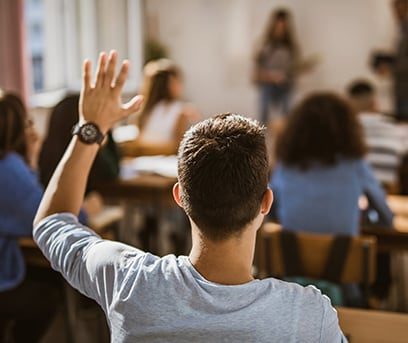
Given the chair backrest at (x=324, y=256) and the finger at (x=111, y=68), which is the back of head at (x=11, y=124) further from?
the finger at (x=111, y=68)

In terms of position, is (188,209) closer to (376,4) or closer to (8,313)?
(8,313)

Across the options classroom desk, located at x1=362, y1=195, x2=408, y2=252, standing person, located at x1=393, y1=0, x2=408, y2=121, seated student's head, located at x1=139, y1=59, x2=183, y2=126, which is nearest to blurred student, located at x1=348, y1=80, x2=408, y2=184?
classroom desk, located at x1=362, y1=195, x2=408, y2=252

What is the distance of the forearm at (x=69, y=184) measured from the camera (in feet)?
4.37

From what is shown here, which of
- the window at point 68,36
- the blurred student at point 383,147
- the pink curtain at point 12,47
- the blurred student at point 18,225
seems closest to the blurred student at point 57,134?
the blurred student at point 18,225

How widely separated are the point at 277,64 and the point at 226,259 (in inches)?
299

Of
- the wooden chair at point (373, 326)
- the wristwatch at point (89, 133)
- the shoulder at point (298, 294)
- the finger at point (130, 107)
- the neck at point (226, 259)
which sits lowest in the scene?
the wooden chair at point (373, 326)

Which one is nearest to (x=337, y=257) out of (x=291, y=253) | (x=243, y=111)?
(x=291, y=253)

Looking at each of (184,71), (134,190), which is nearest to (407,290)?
(134,190)

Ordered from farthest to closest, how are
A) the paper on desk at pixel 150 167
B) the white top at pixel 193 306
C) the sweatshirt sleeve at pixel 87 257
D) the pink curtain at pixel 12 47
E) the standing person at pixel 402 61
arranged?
the standing person at pixel 402 61, the pink curtain at pixel 12 47, the paper on desk at pixel 150 167, the sweatshirt sleeve at pixel 87 257, the white top at pixel 193 306

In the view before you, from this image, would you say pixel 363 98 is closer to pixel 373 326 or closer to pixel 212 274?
pixel 373 326

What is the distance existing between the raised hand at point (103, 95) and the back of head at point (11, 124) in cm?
124

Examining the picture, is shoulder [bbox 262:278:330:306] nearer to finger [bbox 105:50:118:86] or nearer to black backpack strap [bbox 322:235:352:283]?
finger [bbox 105:50:118:86]

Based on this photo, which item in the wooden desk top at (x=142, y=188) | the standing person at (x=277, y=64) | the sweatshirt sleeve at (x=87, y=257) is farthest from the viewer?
the standing person at (x=277, y=64)

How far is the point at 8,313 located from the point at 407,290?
235 cm
